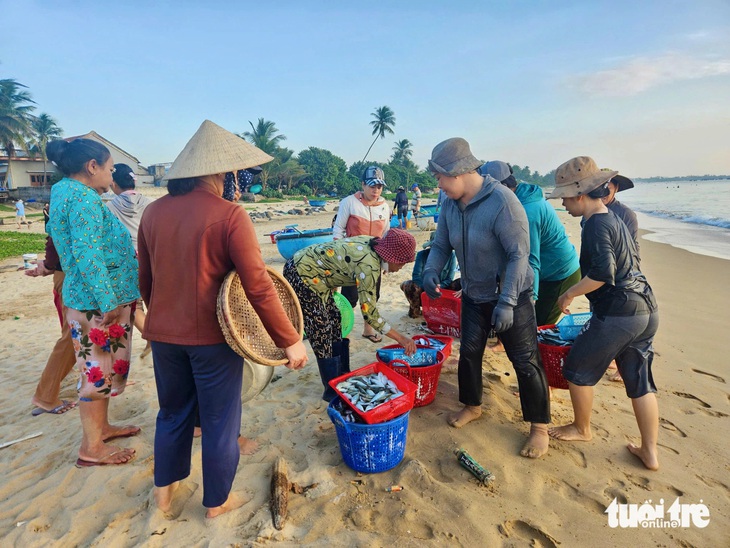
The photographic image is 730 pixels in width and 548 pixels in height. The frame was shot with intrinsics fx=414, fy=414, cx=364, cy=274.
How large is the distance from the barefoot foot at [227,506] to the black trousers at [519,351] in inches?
72.1

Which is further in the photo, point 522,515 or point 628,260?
point 628,260

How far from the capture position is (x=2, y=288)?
873 centimetres

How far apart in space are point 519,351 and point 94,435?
3.08 meters

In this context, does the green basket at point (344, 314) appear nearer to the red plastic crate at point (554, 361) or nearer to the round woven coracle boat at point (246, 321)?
the round woven coracle boat at point (246, 321)

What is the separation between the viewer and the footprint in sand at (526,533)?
2.26 meters

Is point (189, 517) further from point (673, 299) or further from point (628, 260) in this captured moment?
point (673, 299)

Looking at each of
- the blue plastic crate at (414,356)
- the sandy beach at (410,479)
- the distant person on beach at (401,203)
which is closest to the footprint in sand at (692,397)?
the sandy beach at (410,479)

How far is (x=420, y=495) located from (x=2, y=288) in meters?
10.2

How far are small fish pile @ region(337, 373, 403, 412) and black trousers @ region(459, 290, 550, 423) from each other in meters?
0.65

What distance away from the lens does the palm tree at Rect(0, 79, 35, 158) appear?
36672mm

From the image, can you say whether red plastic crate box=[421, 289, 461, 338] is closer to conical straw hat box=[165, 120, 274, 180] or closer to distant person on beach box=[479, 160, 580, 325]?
distant person on beach box=[479, 160, 580, 325]

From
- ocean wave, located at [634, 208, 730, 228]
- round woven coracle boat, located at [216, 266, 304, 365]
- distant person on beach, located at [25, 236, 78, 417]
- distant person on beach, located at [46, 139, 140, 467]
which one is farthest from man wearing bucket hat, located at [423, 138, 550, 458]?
ocean wave, located at [634, 208, 730, 228]

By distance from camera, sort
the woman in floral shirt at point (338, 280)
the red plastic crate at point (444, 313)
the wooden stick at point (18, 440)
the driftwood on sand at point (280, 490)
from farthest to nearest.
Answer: the red plastic crate at point (444, 313), the wooden stick at point (18, 440), the woman in floral shirt at point (338, 280), the driftwood on sand at point (280, 490)

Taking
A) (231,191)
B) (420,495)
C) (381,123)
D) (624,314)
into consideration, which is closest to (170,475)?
(420,495)
